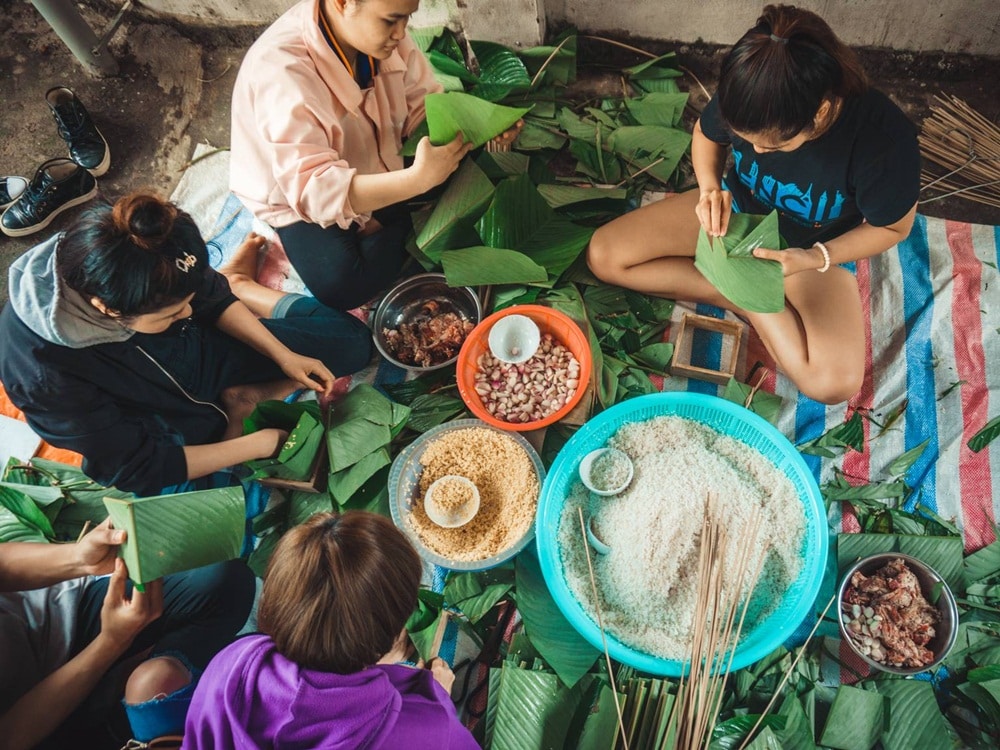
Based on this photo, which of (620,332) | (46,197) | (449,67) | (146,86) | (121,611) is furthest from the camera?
(146,86)

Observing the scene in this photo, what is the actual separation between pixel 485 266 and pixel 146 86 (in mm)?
1823

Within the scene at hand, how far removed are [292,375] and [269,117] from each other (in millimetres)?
675

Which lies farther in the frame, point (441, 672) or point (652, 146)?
point (652, 146)

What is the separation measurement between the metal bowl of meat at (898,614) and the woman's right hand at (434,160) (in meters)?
1.41

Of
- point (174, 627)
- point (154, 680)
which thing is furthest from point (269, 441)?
point (154, 680)

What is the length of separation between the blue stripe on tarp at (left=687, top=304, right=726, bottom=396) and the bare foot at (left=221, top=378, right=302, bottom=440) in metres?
1.20

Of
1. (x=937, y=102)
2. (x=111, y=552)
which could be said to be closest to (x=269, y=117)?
(x=111, y=552)

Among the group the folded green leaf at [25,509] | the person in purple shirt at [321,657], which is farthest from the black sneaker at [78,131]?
the person in purple shirt at [321,657]

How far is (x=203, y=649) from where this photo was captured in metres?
1.60

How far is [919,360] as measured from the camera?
1949 mm

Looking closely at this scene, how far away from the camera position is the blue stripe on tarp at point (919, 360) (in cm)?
184

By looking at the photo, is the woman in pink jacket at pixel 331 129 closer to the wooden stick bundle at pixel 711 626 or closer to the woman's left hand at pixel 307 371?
the woman's left hand at pixel 307 371

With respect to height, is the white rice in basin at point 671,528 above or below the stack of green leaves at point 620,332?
below

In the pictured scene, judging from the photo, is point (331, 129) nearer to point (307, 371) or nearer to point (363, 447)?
point (307, 371)
